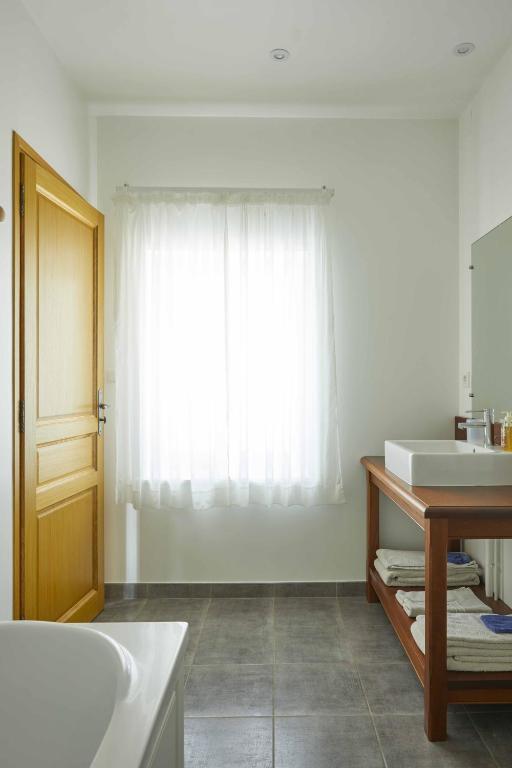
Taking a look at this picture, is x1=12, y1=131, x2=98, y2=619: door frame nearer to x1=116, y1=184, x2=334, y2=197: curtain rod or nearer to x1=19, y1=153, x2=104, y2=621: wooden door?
x1=19, y1=153, x2=104, y2=621: wooden door

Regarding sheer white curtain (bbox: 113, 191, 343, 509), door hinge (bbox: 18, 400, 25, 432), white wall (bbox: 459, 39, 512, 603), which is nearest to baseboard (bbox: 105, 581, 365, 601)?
sheer white curtain (bbox: 113, 191, 343, 509)

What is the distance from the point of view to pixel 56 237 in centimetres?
256

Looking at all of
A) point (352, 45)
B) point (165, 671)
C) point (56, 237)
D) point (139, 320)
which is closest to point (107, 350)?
point (139, 320)

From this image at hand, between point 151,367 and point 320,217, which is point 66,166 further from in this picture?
point 320,217

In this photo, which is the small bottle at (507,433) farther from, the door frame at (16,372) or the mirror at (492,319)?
the door frame at (16,372)

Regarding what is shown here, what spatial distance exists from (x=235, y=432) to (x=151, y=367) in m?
0.56

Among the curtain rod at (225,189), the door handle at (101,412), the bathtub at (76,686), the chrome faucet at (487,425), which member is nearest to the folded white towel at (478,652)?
the chrome faucet at (487,425)

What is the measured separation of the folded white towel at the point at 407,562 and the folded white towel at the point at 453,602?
0.17 m

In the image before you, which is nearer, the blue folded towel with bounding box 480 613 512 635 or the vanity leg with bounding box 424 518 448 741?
the vanity leg with bounding box 424 518 448 741

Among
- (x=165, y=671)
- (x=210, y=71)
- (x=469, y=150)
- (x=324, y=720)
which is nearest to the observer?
(x=165, y=671)

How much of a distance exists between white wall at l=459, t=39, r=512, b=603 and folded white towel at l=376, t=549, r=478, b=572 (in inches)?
5.2

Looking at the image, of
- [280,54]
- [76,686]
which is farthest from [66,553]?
[280,54]

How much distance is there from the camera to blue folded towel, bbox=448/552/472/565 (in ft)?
9.43

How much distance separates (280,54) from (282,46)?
0.06 m
